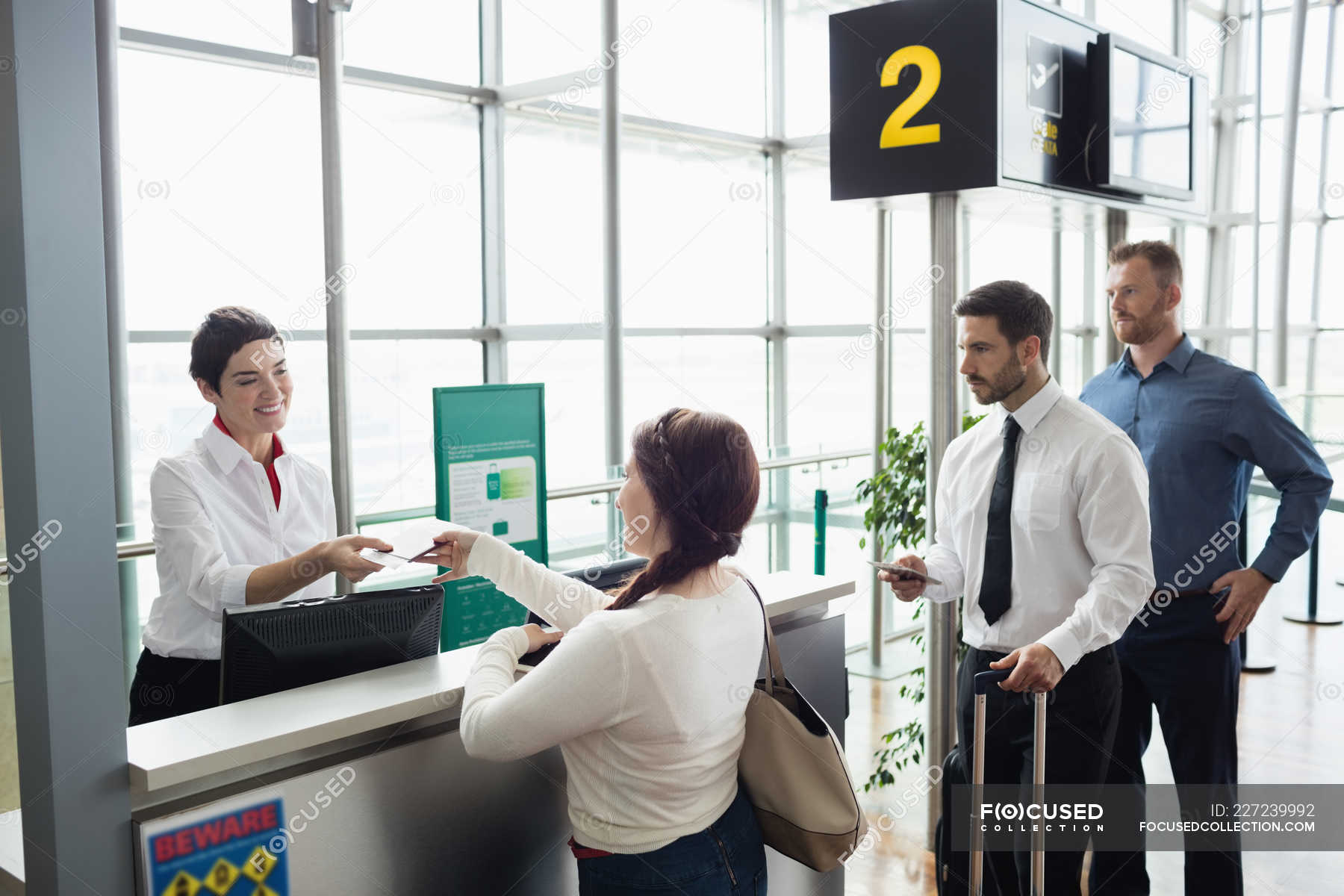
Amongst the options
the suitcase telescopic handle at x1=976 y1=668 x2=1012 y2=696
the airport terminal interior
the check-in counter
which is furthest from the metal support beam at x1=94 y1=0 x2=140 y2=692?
the suitcase telescopic handle at x1=976 y1=668 x2=1012 y2=696

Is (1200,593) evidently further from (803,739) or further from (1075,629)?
(803,739)

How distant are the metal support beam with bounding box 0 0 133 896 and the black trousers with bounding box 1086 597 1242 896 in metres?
2.45

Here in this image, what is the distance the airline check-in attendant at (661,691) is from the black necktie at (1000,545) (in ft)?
3.23

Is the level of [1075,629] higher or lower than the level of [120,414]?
lower

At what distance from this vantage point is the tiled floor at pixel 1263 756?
11.1 feet

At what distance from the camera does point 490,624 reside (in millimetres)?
3633

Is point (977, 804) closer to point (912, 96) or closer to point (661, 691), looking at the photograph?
point (661, 691)

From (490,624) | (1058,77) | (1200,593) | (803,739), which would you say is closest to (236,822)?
(803,739)

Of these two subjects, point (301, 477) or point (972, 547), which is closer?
point (301, 477)

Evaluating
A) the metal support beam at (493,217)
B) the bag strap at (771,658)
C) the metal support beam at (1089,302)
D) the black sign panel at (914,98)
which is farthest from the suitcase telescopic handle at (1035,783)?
the metal support beam at (1089,302)

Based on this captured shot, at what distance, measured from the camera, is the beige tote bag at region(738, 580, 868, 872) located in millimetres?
1794

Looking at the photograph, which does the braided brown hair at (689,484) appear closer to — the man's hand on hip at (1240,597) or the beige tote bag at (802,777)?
the beige tote bag at (802,777)

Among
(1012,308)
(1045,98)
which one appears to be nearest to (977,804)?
(1012,308)

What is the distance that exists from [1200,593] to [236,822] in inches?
95.2
